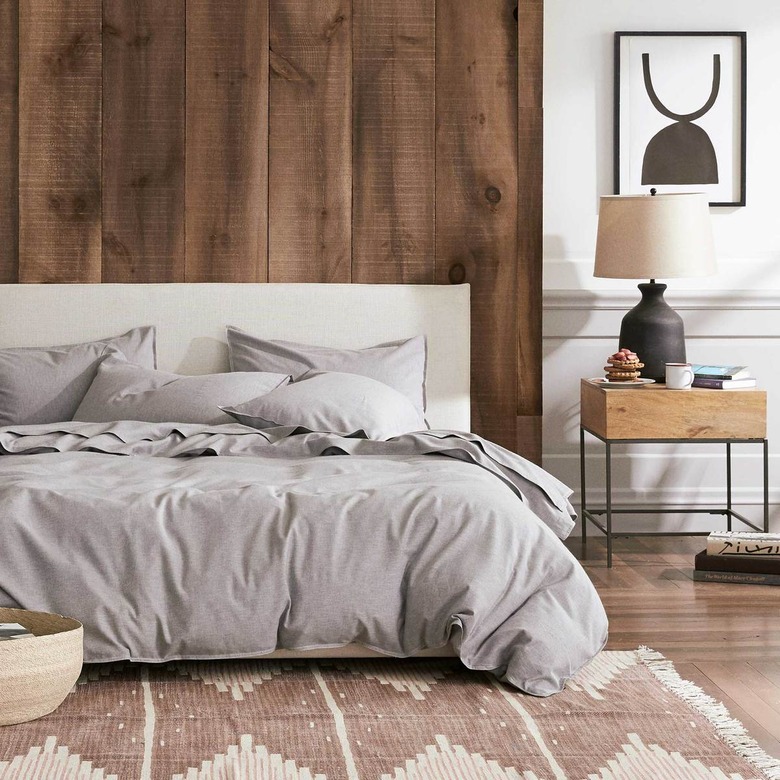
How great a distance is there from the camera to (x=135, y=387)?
3910 mm

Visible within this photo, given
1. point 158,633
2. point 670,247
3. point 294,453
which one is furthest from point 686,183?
point 158,633

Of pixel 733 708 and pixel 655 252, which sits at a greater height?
pixel 655 252

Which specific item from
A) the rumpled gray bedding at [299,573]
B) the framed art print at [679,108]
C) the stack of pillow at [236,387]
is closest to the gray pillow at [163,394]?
the stack of pillow at [236,387]

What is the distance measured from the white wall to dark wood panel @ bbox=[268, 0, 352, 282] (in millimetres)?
875

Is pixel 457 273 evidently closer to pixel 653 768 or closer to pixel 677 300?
pixel 677 300

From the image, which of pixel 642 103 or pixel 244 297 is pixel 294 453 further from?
pixel 642 103

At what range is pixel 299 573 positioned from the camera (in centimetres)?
263

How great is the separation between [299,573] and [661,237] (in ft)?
7.19

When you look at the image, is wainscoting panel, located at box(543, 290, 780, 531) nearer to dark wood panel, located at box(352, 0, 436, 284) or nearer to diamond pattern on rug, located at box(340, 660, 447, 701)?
dark wood panel, located at box(352, 0, 436, 284)

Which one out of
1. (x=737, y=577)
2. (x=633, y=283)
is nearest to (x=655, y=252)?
(x=633, y=283)

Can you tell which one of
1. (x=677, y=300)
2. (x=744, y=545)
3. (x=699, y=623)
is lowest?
(x=699, y=623)

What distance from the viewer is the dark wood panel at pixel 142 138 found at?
4457mm

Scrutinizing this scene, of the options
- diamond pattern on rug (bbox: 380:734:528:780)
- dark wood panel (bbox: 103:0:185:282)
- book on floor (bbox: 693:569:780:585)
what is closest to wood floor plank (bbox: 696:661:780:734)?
diamond pattern on rug (bbox: 380:734:528:780)

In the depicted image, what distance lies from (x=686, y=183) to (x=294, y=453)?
2303 millimetres
